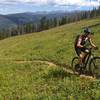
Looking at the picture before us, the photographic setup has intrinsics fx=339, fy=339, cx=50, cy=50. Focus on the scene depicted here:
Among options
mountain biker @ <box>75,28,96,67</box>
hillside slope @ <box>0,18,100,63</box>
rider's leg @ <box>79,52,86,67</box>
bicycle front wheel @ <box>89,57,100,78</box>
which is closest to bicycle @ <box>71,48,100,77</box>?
bicycle front wheel @ <box>89,57,100,78</box>

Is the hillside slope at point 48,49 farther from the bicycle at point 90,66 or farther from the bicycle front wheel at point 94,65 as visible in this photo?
the bicycle front wheel at point 94,65

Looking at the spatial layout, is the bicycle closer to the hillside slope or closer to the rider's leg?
the rider's leg

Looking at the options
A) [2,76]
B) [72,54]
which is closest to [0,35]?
[72,54]

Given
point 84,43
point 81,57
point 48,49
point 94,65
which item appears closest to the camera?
point 94,65

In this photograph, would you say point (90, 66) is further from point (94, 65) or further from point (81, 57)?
point (81, 57)

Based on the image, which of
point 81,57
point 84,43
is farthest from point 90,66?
point 84,43

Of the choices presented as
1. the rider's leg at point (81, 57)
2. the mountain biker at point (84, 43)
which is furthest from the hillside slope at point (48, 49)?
the mountain biker at point (84, 43)

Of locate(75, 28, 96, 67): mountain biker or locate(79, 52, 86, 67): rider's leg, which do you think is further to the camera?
locate(79, 52, 86, 67): rider's leg

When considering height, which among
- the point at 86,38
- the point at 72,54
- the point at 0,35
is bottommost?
the point at 0,35

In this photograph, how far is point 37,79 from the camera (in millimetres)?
18406

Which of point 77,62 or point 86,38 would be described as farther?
point 77,62

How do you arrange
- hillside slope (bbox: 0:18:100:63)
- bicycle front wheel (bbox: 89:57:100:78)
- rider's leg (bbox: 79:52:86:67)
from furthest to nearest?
1. hillside slope (bbox: 0:18:100:63)
2. rider's leg (bbox: 79:52:86:67)
3. bicycle front wheel (bbox: 89:57:100:78)

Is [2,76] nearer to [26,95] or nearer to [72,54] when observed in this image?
[26,95]

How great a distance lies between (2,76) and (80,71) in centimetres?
452
